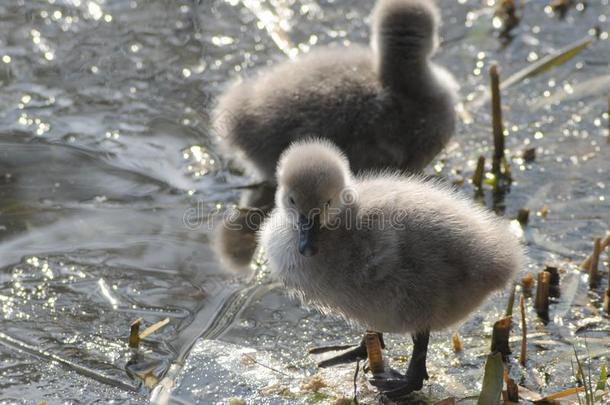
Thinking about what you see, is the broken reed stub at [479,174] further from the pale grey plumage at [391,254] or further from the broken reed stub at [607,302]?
the pale grey plumage at [391,254]

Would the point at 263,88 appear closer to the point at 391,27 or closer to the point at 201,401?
the point at 391,27

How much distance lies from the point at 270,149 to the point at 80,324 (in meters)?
1.43

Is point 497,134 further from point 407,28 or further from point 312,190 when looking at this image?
point 312,190

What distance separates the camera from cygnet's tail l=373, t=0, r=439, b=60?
16.8 ft

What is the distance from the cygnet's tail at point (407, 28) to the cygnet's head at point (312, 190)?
5.63ft

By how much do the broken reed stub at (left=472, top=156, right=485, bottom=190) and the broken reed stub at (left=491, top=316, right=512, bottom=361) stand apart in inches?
56.3

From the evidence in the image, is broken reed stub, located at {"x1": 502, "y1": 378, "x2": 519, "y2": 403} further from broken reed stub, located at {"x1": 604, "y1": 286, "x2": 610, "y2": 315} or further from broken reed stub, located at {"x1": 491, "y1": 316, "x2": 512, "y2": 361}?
broken reed stub, located at {"x1": 604, "y1": 286, "x2": 610, "y2": 315}

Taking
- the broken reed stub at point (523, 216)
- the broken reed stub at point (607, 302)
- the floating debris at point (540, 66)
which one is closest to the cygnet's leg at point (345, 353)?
the broken reed stub at point (607, 302)

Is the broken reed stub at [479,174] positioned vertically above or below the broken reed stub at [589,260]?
above

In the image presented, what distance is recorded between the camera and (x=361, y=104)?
480 cm

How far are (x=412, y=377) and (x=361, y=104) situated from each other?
1752mm

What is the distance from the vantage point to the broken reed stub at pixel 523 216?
4578 mm

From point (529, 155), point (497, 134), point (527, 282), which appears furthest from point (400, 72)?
point (527, 282)

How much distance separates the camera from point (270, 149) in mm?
4777
